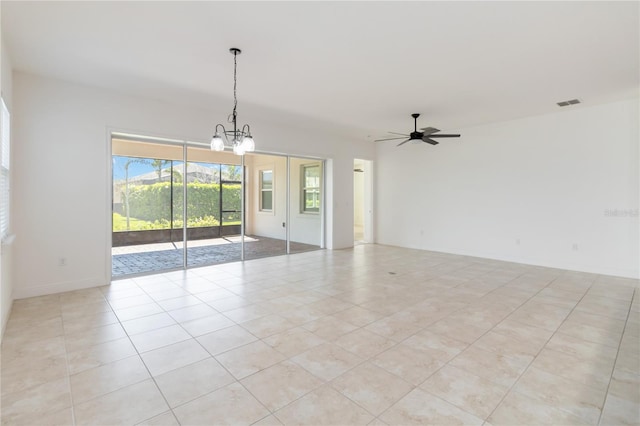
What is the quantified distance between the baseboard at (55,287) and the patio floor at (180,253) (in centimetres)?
40

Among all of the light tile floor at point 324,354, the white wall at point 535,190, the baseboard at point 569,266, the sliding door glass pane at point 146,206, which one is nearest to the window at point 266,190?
the sliding door glass pane at point 146,206

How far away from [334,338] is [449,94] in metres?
3.90

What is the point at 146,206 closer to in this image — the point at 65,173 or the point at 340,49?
the point at 65,173

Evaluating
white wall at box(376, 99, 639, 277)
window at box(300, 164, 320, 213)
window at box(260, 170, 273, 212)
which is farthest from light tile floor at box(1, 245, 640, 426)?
window at box(260, 170, 273, 212)

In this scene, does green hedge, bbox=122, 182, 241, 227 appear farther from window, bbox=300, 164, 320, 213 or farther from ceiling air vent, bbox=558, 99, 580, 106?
ceiling air vent, bbox=558, 99, 580, 106

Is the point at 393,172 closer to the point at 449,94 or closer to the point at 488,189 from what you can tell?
the point at 488,189

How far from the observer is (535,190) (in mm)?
6012

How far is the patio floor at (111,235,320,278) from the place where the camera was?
5570 millimetres

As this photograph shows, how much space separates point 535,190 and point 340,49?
492cm

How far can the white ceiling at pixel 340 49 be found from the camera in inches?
105

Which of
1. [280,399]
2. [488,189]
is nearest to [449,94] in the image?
[488,189]

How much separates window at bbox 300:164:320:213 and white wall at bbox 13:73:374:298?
3.68 meters

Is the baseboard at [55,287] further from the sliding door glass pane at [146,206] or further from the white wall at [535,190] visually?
the white wall at [535,190]

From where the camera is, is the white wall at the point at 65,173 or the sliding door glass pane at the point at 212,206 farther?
the sliding door glass pane at the point at 212,206
